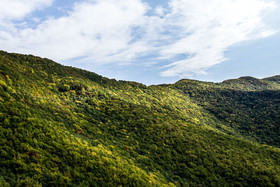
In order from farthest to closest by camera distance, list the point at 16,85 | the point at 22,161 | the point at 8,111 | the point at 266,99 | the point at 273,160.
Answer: the point at 266,99, the point at 273,160, the point at 16,85, the point at 8,111, the point at 22,161

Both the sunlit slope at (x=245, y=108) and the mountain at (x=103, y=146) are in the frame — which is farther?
the sunlit slope at (x=245, y=108)

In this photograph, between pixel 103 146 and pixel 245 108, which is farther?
pixel 245 108

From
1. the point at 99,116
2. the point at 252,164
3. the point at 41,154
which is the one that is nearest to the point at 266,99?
the point at 252,164

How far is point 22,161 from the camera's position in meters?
9.74

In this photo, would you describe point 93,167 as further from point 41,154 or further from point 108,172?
point 41,154

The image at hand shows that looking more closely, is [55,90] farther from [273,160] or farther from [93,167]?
[273,160]

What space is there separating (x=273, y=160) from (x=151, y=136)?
21.8 meters

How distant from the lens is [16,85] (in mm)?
20359

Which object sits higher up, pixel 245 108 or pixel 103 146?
pixel 103 146

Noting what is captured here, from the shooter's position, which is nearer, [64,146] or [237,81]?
[64,146]

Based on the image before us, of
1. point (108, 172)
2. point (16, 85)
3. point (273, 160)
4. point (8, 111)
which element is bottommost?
point (273, 160)

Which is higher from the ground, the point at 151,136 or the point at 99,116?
the point at 99,116

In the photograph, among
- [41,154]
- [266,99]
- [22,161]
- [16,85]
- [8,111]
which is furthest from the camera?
[266,99]

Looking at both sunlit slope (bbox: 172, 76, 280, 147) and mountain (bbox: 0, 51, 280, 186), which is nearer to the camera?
mountain (bbox: 0, 51, 280, 186)
